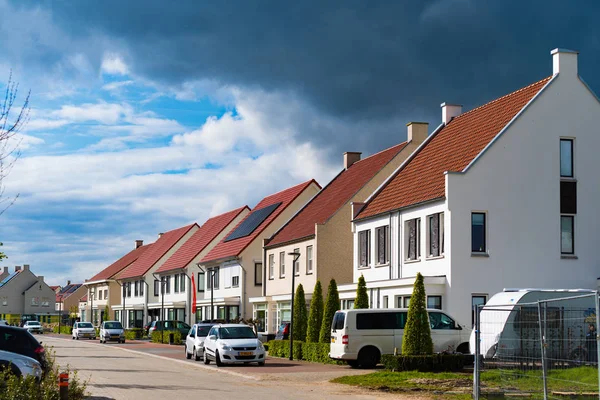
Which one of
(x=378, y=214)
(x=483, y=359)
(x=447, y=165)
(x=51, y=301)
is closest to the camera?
(x=483, y=359)

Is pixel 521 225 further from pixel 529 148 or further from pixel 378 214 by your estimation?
pixel 378 214

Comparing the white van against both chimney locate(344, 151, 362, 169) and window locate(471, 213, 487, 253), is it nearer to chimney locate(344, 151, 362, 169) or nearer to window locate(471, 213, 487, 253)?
window locate(471, 213, 487, 253)

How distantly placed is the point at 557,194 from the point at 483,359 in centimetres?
1763

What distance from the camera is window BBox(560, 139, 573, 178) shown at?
3528 cm

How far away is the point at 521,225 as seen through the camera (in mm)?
34312

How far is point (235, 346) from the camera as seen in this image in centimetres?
3344

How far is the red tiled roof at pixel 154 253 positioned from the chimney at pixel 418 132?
42872mm

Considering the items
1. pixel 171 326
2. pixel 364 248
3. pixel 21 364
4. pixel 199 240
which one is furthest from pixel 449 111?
pixel 199 240

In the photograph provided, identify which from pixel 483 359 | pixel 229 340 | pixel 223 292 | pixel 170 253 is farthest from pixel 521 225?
pixel 170 253

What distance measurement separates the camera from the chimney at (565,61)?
34844mm

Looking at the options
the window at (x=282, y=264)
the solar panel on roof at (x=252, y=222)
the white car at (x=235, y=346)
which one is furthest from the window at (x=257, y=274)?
the white car at (x=235, y=346)

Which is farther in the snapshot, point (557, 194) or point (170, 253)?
point (170, 253)

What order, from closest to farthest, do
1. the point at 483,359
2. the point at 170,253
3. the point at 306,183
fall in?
the point at 483,359 → the point at 306,183 → the point at 170,253

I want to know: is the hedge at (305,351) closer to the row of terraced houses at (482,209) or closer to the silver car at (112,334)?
the row of terraced houses at (482,209)
